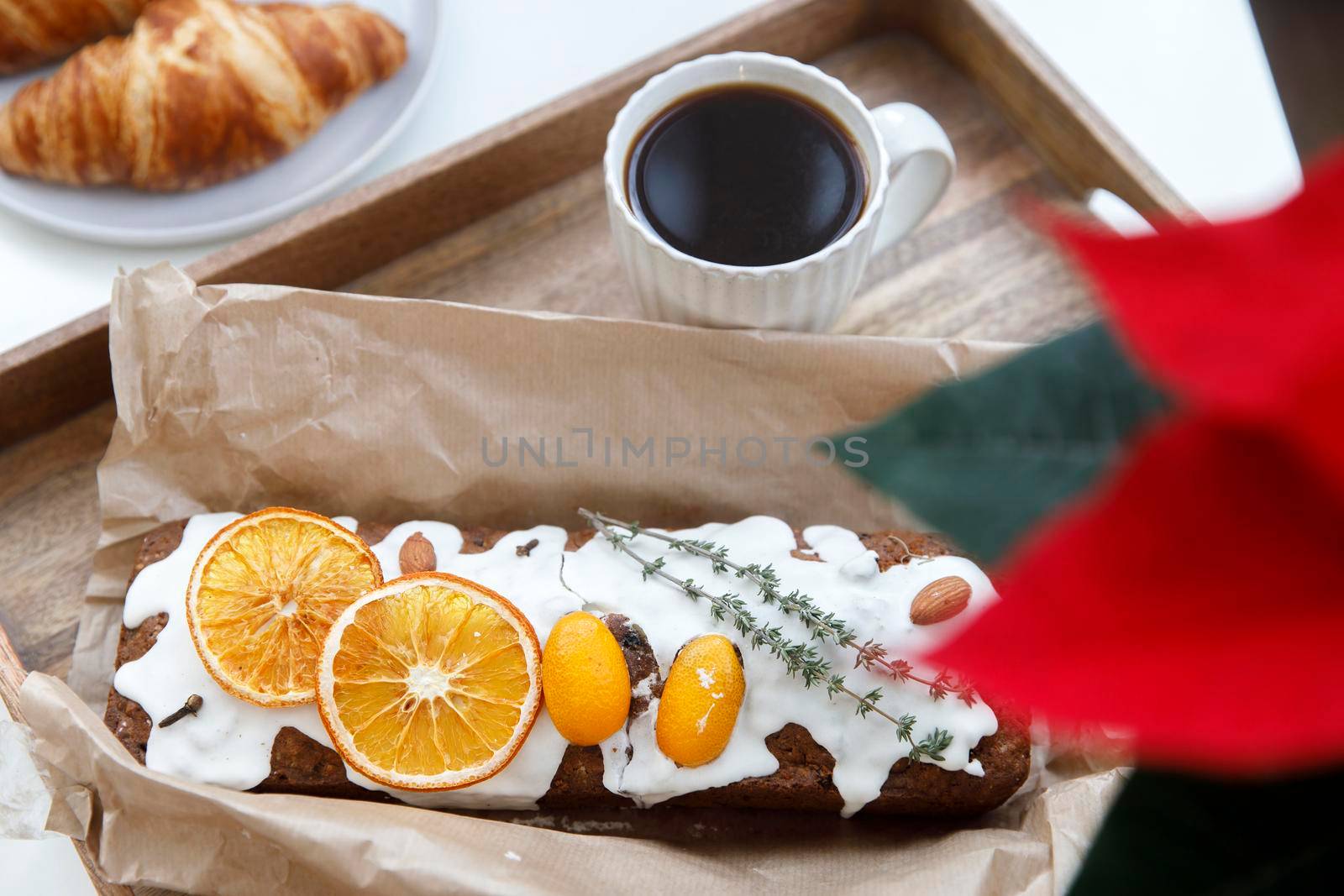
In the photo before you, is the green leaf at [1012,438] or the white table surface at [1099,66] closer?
the green leaf at [1012,438]

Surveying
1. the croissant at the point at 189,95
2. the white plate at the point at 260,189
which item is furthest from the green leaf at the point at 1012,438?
the croissant at the point at 189,95

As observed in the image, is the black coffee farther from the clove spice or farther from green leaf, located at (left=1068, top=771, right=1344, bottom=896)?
green leaf, located at (left=1068, top=771, right=1344, bottom=896)

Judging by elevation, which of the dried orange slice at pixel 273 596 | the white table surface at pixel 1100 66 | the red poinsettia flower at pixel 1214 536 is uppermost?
the red poinsettia flower at pixel 1214 536

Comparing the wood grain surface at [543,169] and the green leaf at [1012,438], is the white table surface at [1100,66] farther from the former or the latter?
the green leaf at [1012,438]

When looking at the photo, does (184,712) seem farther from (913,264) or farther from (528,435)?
(913,264)

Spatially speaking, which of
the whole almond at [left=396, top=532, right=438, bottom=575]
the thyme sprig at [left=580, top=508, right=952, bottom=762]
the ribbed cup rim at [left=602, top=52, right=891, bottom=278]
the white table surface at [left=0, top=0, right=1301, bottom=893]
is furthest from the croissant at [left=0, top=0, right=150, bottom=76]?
the thyme sprig at [left=580, top=508, right=952, bottom=762]
